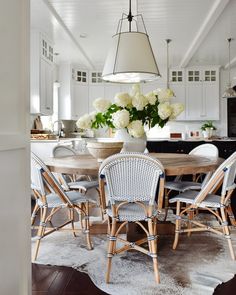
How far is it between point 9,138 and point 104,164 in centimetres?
112

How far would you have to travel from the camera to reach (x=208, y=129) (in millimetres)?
7605

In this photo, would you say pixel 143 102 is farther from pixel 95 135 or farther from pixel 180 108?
pixel 95 135

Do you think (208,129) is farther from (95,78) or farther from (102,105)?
(102,105)

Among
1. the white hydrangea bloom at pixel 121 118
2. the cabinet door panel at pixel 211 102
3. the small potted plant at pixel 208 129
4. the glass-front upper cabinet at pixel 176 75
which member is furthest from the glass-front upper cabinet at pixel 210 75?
the white hydrangea bloom at pixel 121 118

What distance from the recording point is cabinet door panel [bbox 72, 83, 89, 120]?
7930mm

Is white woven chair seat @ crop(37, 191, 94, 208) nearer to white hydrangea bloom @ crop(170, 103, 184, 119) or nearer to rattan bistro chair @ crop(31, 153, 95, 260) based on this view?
rattan bistro chair @ crop(31, 153, 95, 260)

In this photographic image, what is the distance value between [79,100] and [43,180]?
5740 mm

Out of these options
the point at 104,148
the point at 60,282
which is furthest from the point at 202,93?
the point at 60,282

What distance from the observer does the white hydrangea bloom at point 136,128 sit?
275 cm

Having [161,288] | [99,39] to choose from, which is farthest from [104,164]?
[99,39]

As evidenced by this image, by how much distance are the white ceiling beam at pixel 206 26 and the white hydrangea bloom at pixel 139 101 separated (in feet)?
6.44

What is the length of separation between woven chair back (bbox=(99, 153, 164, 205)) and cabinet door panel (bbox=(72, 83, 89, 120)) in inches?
232

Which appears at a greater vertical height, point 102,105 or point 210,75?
point 210,75

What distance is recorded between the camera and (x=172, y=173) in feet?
7.47
